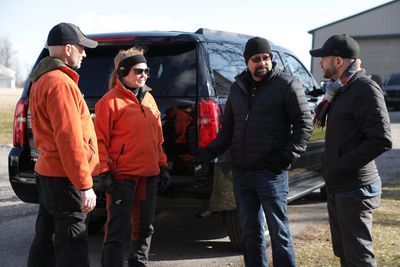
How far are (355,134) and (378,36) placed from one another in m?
34.1

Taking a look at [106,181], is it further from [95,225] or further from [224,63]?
[95,225]

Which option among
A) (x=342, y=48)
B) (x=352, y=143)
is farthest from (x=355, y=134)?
(x=342, y=48)

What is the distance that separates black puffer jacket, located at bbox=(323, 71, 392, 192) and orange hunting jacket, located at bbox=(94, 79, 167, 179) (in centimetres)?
127

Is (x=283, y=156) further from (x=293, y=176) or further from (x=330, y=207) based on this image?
(x=293, y=176)

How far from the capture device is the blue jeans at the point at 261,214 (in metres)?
3.60

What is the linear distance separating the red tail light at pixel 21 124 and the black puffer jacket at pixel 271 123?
6.50 feet

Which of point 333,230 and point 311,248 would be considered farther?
point 311,248

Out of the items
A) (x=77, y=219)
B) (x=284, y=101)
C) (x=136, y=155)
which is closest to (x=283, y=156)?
(x=284, y=101)

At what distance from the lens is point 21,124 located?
449cm

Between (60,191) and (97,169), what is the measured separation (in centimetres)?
29

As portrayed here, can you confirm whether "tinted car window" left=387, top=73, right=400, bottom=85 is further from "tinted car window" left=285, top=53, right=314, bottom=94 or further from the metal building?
"tinted car window" left=285, top=53, right=314, bottom=94

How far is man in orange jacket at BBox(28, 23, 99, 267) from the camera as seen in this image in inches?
118

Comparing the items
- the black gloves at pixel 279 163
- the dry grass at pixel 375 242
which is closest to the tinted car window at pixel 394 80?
the dry grass at pixel 375 242

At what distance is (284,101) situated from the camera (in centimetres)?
358
